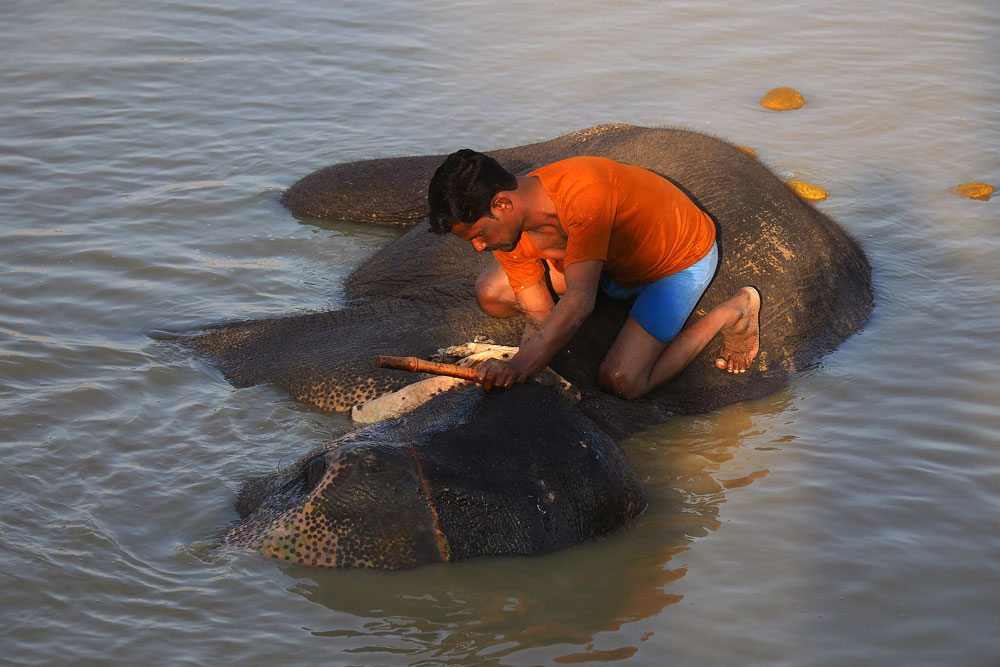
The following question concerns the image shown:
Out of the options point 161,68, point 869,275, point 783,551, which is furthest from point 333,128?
point 783,551

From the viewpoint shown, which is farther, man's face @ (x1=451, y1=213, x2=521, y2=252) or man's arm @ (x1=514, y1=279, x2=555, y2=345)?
man's arm @ (x1=514, y1=279, x2=555, y2=345)

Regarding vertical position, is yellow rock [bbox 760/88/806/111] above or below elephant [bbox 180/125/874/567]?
above

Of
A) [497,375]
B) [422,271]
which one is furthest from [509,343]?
[497,375]

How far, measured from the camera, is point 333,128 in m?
8.97

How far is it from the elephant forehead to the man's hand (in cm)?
48

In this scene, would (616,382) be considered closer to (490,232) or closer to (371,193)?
(490,232)

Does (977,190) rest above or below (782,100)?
below

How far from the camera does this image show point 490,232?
177 inches

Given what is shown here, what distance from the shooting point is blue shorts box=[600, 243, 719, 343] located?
17.0 ft

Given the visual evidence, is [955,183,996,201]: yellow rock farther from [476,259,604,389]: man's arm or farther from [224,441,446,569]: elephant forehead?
[224,441,446,569]: elephant forehead

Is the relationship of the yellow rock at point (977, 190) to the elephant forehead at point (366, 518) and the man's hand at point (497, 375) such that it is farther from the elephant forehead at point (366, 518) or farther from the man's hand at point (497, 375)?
the elephant forehead at point (366, 518)

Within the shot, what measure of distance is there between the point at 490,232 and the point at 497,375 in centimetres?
62

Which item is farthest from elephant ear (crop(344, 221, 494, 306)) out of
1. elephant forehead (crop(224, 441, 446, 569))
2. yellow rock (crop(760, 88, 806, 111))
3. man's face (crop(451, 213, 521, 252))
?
yellow rock (crop(760, 88, 806, 111))

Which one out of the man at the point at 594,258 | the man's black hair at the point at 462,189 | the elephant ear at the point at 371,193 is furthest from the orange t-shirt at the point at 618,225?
the elephant ear at the point at 371,193
